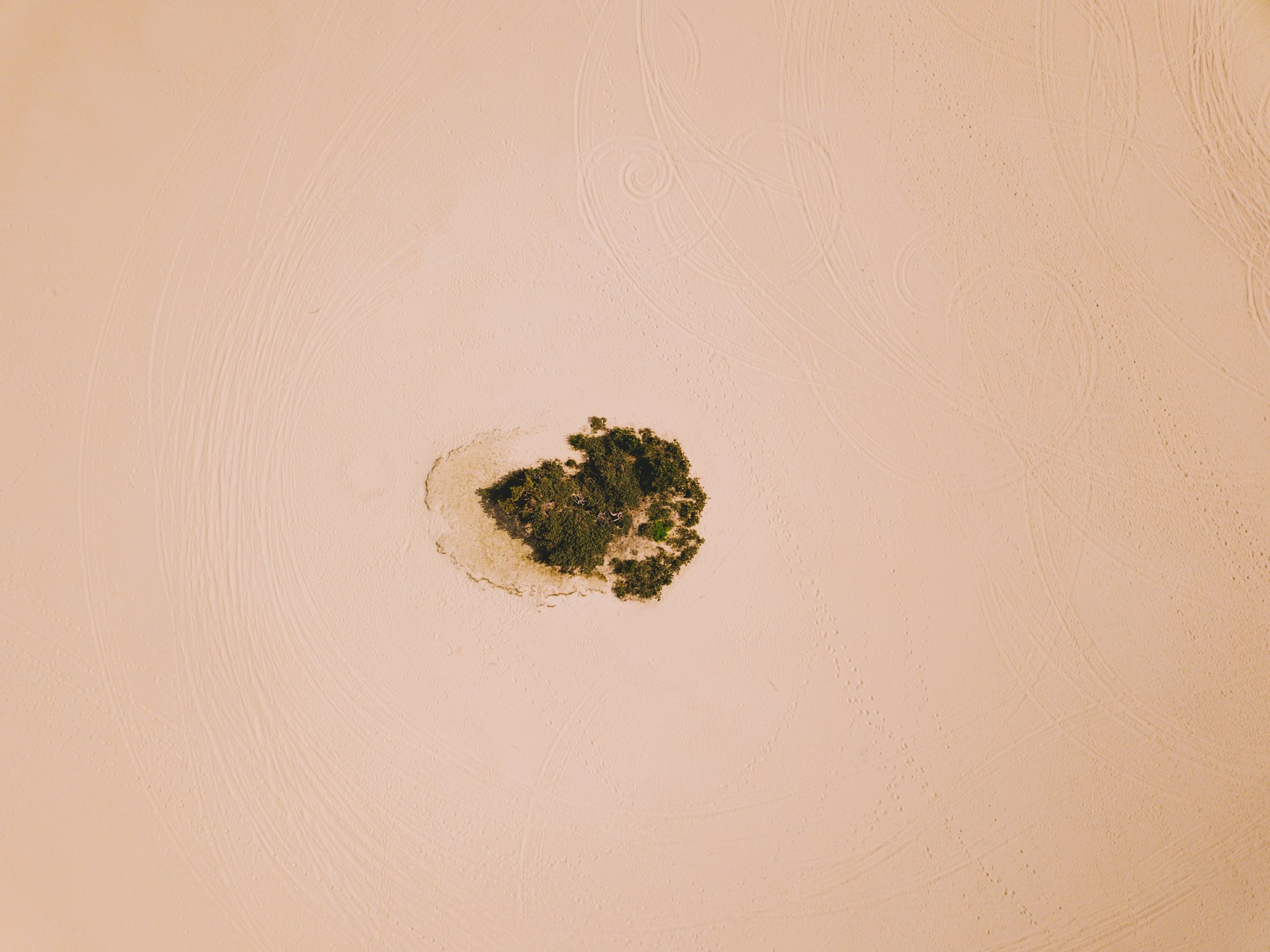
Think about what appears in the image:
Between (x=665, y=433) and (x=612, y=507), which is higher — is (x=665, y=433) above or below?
above

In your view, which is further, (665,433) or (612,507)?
(665,433)

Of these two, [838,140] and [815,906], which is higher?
[838,140]

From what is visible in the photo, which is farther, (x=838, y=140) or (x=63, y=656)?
(x=838, y=140)

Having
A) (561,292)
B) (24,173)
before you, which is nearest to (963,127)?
(561,292)

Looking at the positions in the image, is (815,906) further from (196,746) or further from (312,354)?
(312,354)
